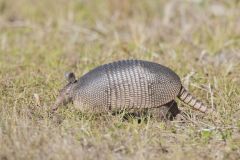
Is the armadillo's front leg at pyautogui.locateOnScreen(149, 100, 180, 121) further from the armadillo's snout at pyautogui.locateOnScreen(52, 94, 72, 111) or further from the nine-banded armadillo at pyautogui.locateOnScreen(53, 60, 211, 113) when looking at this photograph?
the armadillo's snout at pyautogui.locateOnScreen(52, 94, 72, 111)

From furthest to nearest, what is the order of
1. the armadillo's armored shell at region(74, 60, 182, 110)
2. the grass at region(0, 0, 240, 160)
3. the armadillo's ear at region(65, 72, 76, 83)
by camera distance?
1. the armadillo's ear at region(65, 72, 76, 83)
2. the armadillo's armored shell at region(74, 60, 182, 110)
3. the grass at region(0, 0, 240, 160)

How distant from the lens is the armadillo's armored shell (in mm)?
5457

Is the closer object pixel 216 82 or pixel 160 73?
pixel 160 73

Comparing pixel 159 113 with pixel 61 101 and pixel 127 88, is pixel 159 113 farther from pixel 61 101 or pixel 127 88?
pixel 61 101

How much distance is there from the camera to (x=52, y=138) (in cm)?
471

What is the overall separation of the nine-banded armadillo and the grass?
0.44 feet

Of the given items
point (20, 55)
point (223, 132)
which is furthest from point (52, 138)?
point (20, 55)

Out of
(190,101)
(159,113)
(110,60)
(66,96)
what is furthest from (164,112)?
(110,60)

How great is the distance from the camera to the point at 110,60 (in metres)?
7.48

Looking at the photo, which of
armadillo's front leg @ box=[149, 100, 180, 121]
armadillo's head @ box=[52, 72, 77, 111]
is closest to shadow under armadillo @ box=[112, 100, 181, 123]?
armadillo's front leg @ box=[149, 100, 180, 121]

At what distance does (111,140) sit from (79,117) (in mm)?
688

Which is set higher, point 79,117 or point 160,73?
point 160,73

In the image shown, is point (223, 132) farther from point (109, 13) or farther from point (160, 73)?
point (109, 13)

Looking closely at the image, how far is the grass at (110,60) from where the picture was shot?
475 centimetres
